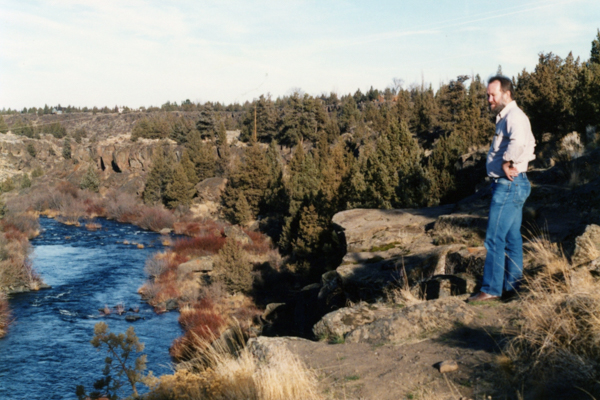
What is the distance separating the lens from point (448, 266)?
8828mm

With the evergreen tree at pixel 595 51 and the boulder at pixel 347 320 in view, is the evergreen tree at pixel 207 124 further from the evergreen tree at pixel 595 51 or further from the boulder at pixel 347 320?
the boulder at pixel 347 320

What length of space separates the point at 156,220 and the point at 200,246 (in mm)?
14053

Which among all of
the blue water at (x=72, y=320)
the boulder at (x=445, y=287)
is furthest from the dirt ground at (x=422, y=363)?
the blue water at (x=72, y=320)

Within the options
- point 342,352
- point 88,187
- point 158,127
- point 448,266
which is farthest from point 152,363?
point 158,127

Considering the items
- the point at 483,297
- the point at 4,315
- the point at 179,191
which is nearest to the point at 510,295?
the point at 483,297

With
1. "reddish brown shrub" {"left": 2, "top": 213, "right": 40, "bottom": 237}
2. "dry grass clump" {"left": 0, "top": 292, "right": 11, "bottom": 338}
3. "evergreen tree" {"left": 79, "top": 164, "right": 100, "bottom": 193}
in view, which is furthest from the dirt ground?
"evergreen tree" {"left": 79, "top": 164, "right": 100, "bottom": 193}

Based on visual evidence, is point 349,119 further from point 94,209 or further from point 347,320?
point 347,320

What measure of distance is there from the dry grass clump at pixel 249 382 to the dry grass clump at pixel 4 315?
20056 mm

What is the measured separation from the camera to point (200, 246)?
1588 inches

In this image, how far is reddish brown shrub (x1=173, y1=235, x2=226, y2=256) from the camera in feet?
128

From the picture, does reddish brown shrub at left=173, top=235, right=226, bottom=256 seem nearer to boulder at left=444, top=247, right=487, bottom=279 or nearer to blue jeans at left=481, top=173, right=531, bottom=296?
boulder at left=444, top=247, right=487, bottom=279

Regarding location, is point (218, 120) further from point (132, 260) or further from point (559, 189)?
point (559, 189)

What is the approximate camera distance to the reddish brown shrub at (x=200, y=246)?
128 feet

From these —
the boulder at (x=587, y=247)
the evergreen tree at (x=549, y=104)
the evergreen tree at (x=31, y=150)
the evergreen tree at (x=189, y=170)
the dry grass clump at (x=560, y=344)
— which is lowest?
the evergreen tree at (x=189, y=170)
